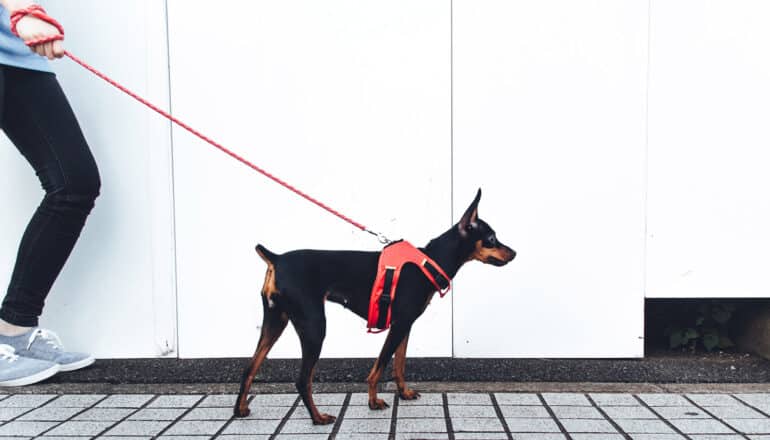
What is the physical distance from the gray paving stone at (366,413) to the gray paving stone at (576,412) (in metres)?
0.61

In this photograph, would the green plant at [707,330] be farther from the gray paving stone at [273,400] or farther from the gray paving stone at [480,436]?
the gray paving stone at [273,400]

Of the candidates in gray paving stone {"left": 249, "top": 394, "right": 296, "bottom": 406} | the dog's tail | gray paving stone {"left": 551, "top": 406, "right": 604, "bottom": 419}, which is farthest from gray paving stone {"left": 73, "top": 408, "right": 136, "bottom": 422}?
gray paving stone {"left": 551, "top": 406, "right": 604, "bottom": 419}

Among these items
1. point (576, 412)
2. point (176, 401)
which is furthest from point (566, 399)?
point (176, 401)

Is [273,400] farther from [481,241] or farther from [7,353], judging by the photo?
[7,353]

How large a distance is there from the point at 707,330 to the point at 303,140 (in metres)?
2.50

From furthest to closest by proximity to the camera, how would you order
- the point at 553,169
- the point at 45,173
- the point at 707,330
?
1. the point at 707,330
2. the point at 553,169
3. the point at 45,173

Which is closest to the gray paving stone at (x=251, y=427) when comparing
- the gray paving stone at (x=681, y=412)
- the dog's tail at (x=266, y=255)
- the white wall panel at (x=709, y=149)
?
the dog's tail at (x=266, y=255)

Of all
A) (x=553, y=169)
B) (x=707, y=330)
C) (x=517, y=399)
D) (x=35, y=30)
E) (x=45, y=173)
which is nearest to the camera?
(x=35, y=30)

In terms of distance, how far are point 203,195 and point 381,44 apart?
1.23m

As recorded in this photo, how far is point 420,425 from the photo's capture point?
7.45ft

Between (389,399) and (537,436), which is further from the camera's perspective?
(389,399)

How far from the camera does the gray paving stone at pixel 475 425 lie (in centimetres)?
222

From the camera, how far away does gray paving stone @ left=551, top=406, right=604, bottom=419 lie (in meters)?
2.36

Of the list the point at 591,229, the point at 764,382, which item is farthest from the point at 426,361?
the point at 764,382
